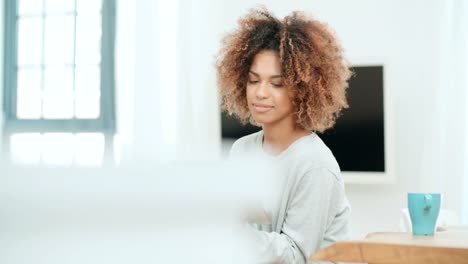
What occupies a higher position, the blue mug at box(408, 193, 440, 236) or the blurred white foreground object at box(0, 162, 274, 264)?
the blurred white foreground object at box(0, 162, 274, 264)

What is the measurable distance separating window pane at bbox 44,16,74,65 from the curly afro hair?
228 cm

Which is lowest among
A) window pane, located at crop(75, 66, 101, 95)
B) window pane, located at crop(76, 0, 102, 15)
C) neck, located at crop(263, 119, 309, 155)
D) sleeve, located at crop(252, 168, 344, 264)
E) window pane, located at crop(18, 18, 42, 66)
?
sleeve, located at crop(252, 168, 344, 264)

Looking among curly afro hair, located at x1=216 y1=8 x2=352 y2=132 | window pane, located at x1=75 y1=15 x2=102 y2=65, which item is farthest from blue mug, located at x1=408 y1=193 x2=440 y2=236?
window pane, located at x1=75 y1=15 x2=102 y2=65

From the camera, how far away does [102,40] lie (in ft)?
11.1

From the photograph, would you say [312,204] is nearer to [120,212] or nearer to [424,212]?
[424,212]

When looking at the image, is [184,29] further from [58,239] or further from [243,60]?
[58,239]

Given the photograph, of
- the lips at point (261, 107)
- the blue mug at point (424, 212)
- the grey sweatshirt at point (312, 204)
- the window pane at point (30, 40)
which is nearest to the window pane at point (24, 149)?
the blue mug at point (424, 212)

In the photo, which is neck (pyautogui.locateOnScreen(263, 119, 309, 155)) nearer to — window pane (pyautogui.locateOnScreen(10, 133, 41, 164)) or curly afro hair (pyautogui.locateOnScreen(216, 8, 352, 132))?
curly afro hair (pyautogui.locateOnScreen(216, 8, 352, 132))

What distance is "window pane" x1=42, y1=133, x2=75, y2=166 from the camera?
18cm

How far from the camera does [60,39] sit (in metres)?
3.52

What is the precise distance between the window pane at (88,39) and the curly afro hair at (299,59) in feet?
7.31

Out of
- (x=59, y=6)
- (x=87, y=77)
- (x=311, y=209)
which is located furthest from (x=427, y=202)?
(x=59, y=6)

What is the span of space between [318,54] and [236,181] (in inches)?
39.1

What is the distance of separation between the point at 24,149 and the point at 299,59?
3.18ft
